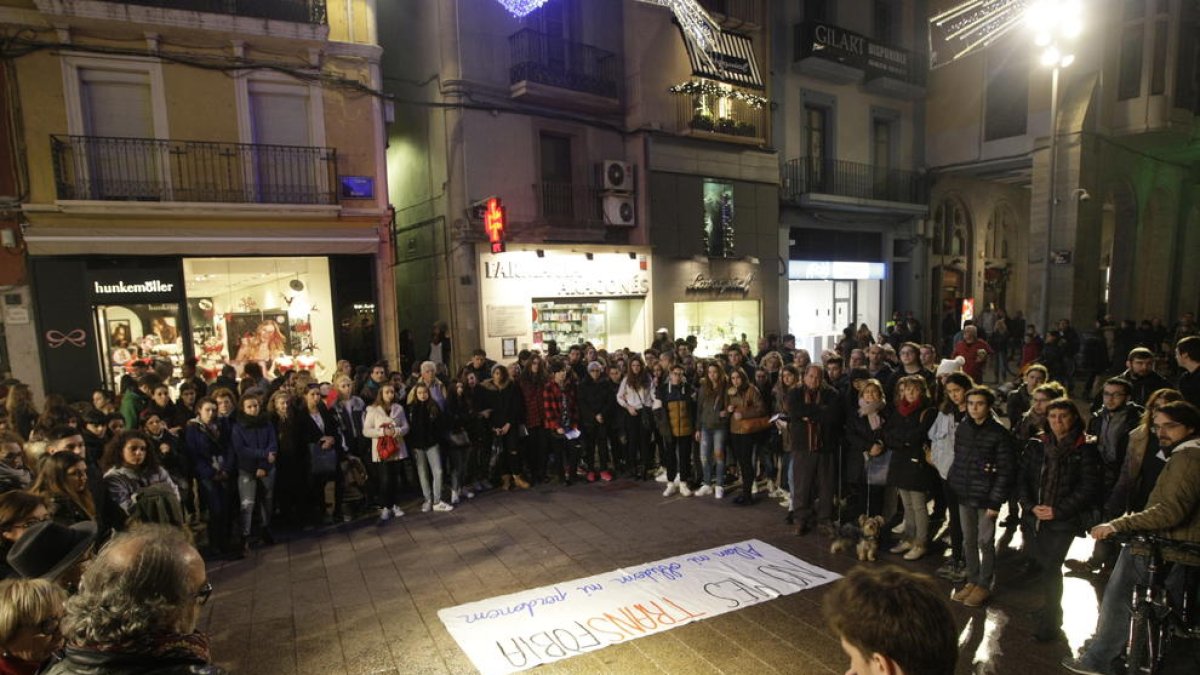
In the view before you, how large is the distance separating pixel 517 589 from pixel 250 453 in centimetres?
372

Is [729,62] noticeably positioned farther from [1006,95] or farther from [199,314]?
[199,314]

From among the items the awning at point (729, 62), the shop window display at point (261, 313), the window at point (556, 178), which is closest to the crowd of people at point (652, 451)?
the shop window display at point (261, 313)

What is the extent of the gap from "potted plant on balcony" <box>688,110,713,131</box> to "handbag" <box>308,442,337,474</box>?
14.0 m

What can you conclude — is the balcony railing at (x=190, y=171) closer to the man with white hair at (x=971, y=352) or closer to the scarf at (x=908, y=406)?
the scarf at (x=908, y=406)

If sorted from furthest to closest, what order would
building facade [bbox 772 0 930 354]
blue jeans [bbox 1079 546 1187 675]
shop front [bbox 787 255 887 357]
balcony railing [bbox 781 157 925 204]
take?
shop front [bbox 787 255 887 357]
balcony railing [bbox 781 157 925 204]
building facade [bbox 772 0 930 354]
blue jeans [bbox 1079 546 1187 675]

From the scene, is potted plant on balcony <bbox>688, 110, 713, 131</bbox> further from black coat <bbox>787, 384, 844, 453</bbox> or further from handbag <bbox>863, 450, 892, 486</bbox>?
handbag <bbox>863, 450, 892, 486</bbox>

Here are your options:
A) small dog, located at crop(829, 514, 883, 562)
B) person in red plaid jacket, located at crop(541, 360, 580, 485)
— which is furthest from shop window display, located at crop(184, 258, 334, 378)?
small dog, located at crop(829, 514, 883, 562)

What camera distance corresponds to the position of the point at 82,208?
36.8 feet

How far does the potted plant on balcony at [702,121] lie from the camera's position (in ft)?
58.7

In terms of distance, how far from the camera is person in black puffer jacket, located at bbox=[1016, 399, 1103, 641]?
15.2 ft

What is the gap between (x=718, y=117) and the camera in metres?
18.5

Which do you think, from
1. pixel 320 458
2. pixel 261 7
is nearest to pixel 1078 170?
pixel 320 458

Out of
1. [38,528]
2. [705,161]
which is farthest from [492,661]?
[705,161]

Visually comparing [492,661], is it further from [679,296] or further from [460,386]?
[679,296]
